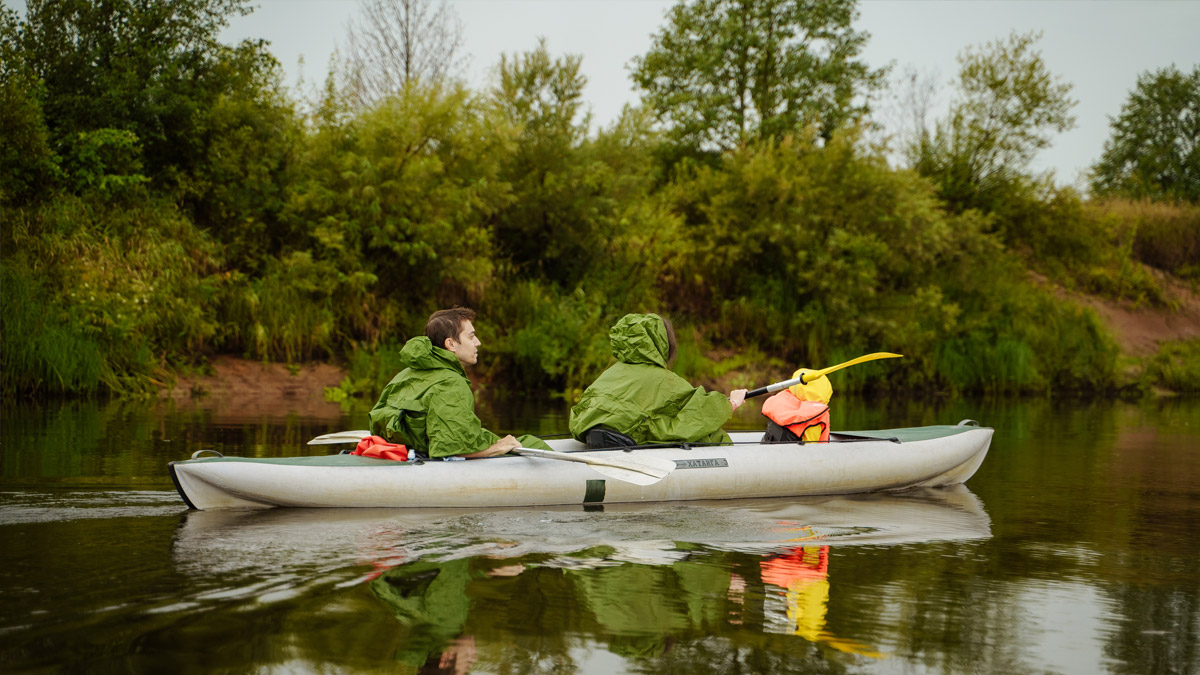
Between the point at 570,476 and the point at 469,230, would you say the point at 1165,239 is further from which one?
the point at 570,476

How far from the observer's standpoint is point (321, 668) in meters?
3.53

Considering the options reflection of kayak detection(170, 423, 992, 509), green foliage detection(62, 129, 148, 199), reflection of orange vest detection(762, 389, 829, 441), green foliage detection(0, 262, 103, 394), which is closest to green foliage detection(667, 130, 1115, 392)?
green foliage detection(62, 129, 148, 199)

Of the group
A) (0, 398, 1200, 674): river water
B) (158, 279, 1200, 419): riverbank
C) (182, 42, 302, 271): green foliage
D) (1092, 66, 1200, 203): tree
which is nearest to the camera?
(0, 398, 1200, 674): river water

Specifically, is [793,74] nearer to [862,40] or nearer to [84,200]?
[862,40]

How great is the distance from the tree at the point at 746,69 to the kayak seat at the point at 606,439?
63.9 ft

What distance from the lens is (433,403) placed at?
6469 millimetres

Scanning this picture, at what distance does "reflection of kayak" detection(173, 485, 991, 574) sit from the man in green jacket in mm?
416

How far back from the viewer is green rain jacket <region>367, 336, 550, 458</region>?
6.44 meters

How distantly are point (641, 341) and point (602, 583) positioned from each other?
260 cm

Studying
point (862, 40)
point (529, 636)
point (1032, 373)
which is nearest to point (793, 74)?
point (862, 40)

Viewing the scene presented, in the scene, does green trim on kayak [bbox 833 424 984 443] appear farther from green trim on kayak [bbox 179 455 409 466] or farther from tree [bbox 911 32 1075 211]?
tree [bbox 911 32 1075 211]

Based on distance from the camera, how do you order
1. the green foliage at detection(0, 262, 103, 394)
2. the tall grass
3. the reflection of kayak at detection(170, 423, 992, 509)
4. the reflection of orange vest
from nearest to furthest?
1. the reflection of kayak at detection(170, 423, 992, 509)
2. the reflection of orange vest
3. the green foliage at detection(0, 262, 103, 394)
4. the tall grass

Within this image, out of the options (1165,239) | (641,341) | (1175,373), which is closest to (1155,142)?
(1165,239)

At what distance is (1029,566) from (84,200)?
1477 centimetres
